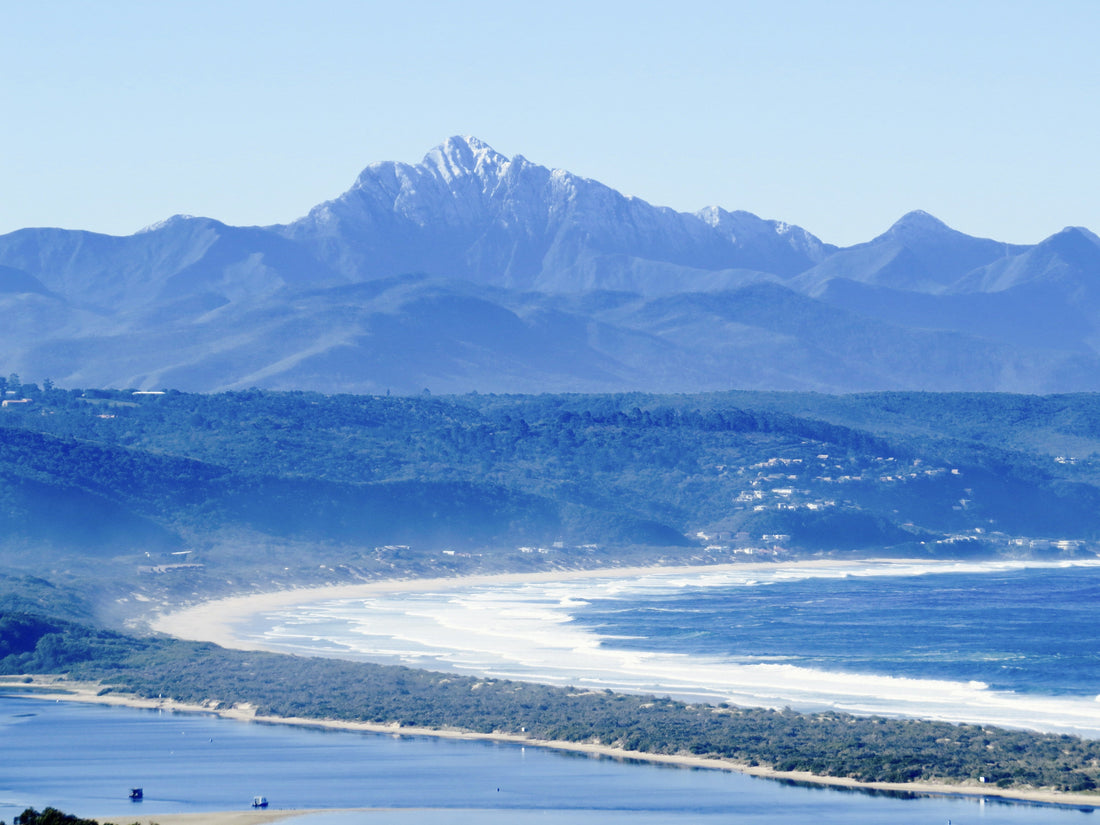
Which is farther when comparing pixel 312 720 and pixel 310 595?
pixel 310 595

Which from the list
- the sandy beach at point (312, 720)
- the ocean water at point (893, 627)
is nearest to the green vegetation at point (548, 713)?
the sandy beach at point (312, 720)

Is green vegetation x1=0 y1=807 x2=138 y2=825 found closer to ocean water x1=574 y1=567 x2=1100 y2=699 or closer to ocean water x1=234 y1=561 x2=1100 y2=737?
ocean water x1=234 y1=561 x2=1100 y2=737

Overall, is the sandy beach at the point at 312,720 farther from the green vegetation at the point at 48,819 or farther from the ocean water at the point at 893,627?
the ocean water at the point at 893,627

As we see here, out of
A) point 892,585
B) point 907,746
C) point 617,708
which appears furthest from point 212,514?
point 907,746

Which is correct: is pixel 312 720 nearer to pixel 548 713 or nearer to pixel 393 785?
pixel 548 713

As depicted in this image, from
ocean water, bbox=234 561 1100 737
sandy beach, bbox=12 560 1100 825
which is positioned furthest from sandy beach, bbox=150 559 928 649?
ocean water, bbox=234 561 1100 737

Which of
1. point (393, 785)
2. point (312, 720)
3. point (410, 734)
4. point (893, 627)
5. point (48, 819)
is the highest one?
point (893, 627)

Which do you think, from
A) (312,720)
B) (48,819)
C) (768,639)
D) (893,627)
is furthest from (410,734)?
(893,627)
